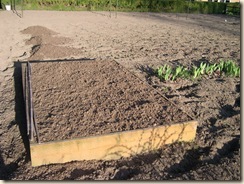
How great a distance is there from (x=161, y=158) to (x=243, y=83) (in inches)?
127

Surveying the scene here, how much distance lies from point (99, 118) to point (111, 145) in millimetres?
631

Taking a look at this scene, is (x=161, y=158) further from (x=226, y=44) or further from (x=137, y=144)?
(x=226, y=44)

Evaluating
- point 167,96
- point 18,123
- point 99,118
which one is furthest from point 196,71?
point 18,123

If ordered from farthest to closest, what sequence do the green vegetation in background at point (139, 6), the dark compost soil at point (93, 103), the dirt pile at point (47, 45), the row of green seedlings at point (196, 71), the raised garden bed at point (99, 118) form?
the green vegetation in background at point (139, 6), the dirt pile at point (47, 45), the row of green seedlings at point (196, 71), the dark compost soil at point (93, 103), the raised garden bed at point (99, 118)

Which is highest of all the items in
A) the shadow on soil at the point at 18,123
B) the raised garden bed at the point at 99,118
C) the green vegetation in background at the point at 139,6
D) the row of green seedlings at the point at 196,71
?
the green vegetation in background at the point at 139,6

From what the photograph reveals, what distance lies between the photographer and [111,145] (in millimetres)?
3398

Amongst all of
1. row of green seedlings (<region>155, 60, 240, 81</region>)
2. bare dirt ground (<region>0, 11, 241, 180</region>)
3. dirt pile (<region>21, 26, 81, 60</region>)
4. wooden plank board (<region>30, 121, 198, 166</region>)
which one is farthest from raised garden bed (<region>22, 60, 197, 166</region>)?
dirt pile (<region>21, 26, 81, 60</region>)

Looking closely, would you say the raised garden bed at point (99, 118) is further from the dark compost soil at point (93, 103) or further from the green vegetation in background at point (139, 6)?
the green vegetation in background at point (139, 6)

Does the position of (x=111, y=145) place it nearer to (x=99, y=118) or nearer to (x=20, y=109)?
(x=99, y=118)

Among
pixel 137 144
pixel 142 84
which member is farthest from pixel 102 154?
pixel 142 84

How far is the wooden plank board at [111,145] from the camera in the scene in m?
3.19

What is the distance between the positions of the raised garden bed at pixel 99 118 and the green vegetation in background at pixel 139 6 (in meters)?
18.3

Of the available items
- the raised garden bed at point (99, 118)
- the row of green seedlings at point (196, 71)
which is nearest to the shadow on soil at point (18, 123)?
the raised garden bed at point (99, 118)

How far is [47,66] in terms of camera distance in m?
6.46
